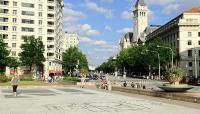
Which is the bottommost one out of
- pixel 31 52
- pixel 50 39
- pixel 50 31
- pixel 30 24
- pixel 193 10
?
pixel 31 52

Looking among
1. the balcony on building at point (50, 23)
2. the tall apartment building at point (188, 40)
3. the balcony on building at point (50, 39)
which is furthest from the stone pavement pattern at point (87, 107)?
the tall apartment building at point (188, 40)

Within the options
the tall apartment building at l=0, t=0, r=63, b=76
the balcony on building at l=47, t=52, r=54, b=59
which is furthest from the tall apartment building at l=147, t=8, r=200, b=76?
the balcony on building at l=47, t=52, r=54, b=59

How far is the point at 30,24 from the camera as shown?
125 metres

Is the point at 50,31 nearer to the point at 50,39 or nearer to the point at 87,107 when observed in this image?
the point at 50,39

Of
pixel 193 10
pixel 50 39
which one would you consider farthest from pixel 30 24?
pixel 193 10

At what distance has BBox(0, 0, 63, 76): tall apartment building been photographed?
401 ft

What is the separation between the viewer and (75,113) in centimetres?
1828

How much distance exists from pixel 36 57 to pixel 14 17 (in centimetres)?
2046

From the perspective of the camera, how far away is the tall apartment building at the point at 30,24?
4813 inches

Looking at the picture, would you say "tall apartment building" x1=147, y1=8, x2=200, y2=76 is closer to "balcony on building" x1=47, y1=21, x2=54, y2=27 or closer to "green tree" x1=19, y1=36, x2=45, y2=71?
"balcony on building" x1=47, y1=21, x2=54, y2=27

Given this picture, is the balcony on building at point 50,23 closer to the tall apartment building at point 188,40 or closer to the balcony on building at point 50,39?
the balcony on building at point 50,39

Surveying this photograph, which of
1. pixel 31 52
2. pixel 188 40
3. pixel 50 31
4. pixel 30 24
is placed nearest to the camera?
pixel 31 52

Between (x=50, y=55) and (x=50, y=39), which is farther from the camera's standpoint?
(x=50, y=55)

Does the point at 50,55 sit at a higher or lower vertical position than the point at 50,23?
lower
